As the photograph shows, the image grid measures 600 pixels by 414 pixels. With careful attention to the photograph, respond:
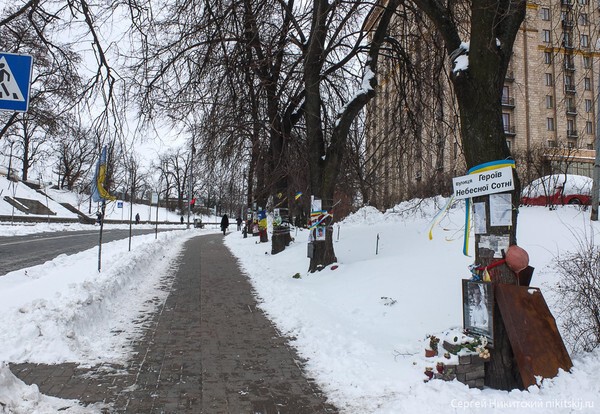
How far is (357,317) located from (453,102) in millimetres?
5133

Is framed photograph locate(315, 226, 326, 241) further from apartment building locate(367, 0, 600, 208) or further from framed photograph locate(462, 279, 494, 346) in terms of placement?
framed photograph locate(462, 279, 494, 346)

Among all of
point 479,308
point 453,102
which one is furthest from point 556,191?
point 479,308

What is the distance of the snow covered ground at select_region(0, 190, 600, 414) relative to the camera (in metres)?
3.82

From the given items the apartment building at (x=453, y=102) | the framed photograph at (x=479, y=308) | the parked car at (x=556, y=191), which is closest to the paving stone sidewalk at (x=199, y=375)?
the framed photograph at (x=479, y=308)

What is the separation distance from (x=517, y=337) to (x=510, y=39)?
3.29 metres

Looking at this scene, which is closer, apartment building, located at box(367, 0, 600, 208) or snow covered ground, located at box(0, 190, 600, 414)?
snow covered ground, located at box(0, 190, 600, 414)

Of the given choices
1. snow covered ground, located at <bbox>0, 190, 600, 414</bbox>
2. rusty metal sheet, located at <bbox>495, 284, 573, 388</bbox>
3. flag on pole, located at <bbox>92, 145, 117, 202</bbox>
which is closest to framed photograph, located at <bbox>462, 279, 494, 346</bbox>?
rusty metal sheet, located at <bbox>495, 284, 573, 388</bbox>

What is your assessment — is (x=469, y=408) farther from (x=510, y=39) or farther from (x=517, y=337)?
(x=510, y=39)

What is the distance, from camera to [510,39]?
4977 millimetres

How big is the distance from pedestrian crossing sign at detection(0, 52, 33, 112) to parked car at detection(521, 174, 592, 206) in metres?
11.9

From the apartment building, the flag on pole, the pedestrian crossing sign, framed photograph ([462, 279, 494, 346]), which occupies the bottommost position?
framed photograph ([462, 279, 494, 346])

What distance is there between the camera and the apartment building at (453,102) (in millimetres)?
5739

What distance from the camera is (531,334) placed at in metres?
4.12

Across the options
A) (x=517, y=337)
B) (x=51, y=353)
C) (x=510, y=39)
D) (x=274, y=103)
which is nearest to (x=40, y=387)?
(x=51, y=353)
